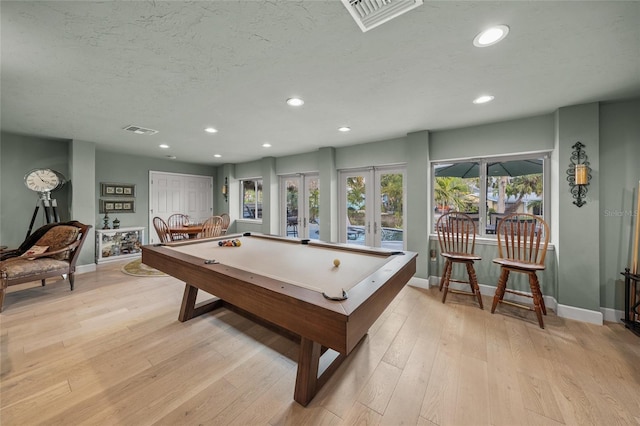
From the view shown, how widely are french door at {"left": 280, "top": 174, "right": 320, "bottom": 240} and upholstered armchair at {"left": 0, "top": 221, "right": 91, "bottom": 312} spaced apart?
3672mm

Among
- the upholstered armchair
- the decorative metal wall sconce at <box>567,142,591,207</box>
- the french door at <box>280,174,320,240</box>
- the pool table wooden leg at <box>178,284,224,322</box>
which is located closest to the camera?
the pool table wooden leg at <box>178,284,224,322</box>

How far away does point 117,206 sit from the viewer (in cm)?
546

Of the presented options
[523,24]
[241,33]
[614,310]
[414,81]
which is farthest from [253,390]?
[614,310]

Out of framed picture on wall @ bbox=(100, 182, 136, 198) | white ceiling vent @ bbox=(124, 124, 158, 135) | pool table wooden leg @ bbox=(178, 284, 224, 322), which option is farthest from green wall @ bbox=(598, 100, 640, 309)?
framed picture on wall @ bbox=(100, 182, 136, 198)

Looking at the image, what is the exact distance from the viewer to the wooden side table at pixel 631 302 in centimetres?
236

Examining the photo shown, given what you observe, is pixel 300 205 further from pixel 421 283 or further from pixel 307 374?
pixel 307 374

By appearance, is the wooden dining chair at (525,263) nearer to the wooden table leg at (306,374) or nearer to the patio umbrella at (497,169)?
the patio umbrella at (497,169)

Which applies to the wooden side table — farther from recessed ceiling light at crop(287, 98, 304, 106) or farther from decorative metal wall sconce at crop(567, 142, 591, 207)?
recessed ceiling light at crop(287, 98, 304, 106)

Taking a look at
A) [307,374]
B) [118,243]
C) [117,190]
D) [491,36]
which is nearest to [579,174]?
[491,36]

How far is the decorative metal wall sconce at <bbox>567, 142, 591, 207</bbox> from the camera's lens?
2.58 metres

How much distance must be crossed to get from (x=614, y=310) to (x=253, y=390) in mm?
3897

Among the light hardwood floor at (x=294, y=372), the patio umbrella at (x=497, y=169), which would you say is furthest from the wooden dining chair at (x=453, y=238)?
the patio umbrella at (x=497, y=169)

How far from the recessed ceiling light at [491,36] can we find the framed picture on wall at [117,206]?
7.03 m

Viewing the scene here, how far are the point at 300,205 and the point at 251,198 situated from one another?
1.94 m
